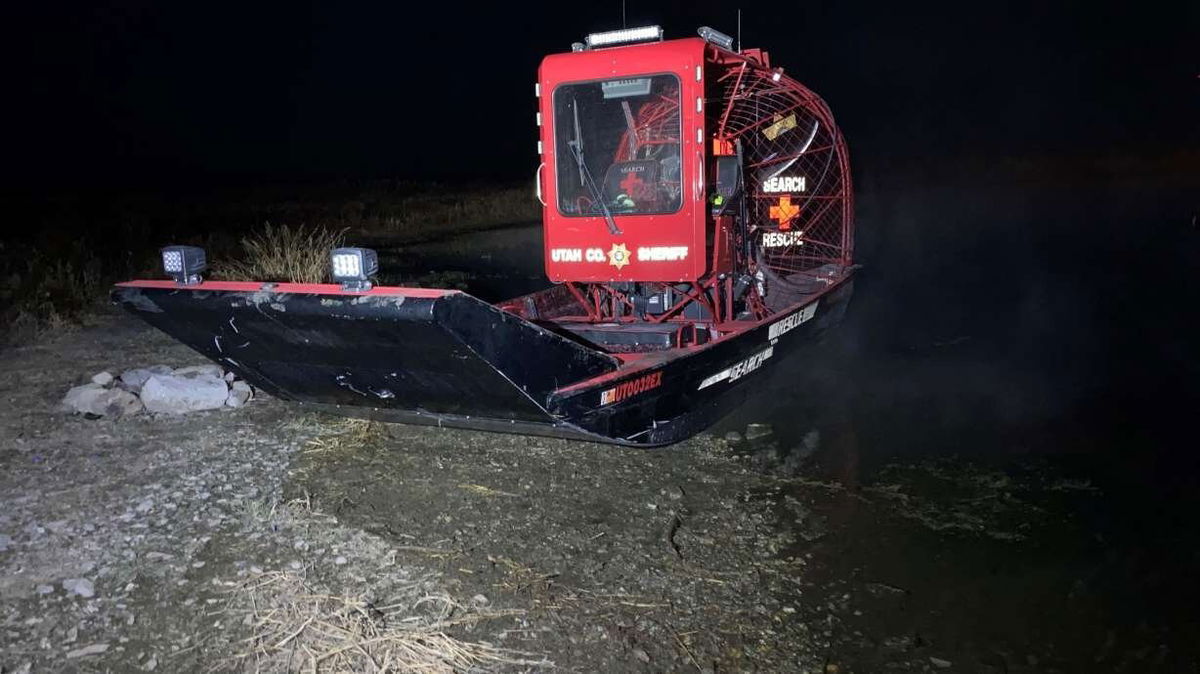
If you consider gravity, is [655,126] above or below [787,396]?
above

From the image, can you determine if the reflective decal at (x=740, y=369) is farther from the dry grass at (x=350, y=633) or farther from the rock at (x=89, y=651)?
the rock at (x=89, y=651)

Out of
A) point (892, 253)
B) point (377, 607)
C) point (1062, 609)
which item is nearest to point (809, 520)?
point (1062, 609)

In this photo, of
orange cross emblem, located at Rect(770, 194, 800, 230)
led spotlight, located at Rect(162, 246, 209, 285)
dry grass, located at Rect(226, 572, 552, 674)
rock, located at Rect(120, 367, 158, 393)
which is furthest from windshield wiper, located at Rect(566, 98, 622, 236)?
rock, located at Rect(120, 367, 158, 393)

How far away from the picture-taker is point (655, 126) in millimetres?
6191

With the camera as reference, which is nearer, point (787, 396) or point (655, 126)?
point (655, 126)

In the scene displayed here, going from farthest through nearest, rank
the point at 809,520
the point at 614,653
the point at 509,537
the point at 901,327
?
the point at 901,327 < the point at 809,520 < the point at 509,537 < the point at 614,653

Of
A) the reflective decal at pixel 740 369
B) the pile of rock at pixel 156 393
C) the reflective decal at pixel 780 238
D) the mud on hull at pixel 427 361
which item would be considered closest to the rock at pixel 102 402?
the pile of rock at pixel 156 393

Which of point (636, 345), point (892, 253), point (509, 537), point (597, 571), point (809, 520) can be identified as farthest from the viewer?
point (892, 253)

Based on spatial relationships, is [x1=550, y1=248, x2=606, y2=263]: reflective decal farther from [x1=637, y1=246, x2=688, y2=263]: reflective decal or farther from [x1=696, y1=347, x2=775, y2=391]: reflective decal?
Answer: [x1=696, y1=347, x2=775, y2=391]: reflective decal

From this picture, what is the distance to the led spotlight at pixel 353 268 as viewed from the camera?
3.87 metres

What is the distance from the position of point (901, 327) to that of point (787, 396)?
2.81m

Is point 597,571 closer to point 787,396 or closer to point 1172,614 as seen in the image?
point 1172,614

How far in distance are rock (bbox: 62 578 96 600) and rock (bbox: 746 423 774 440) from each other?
4.18 meters

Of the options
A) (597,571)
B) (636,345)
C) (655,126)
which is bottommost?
(597,571)
